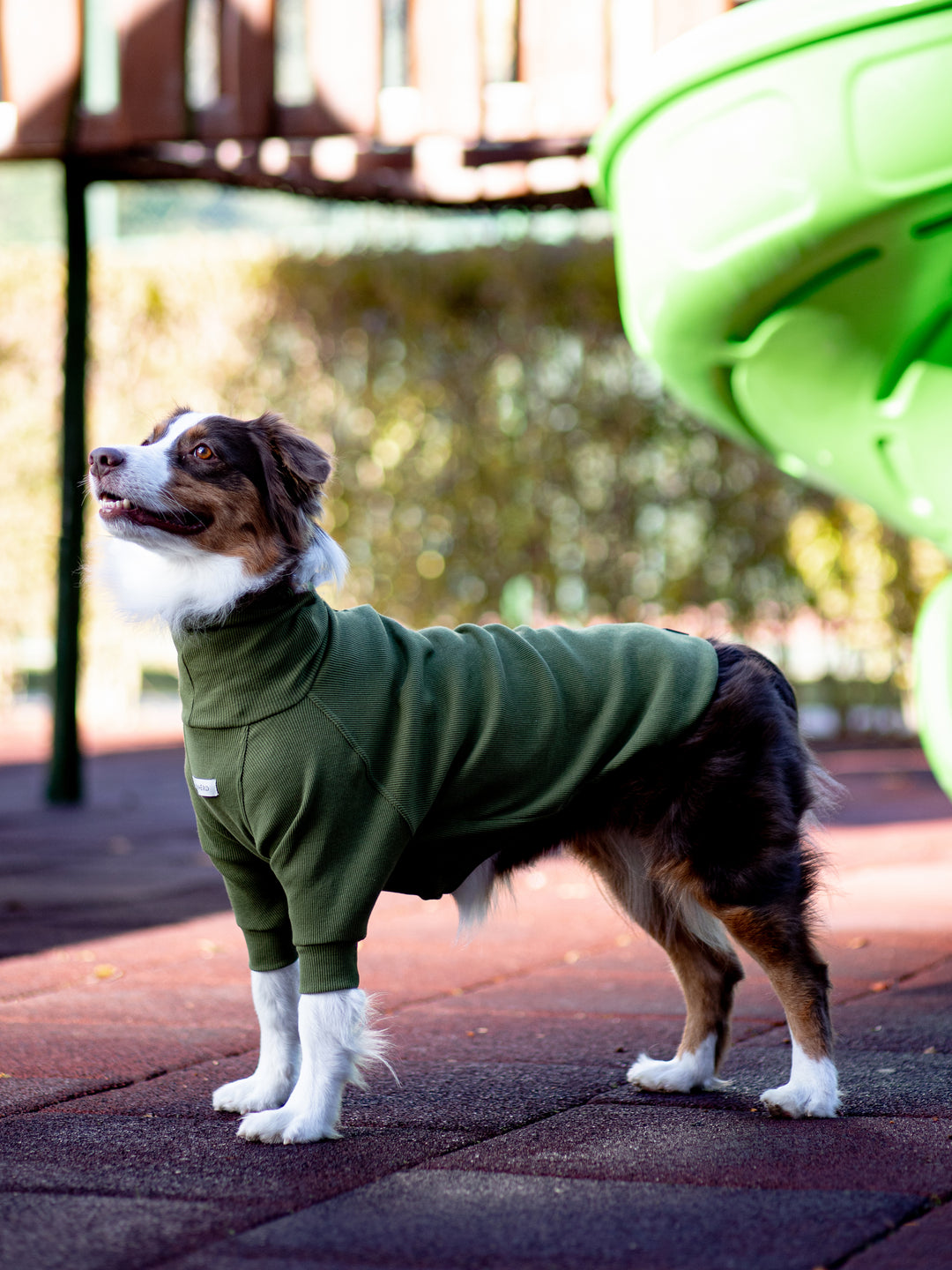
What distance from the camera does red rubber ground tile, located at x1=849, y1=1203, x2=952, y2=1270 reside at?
6.84ft

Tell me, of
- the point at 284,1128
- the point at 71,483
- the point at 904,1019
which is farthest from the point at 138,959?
the point at 71,483

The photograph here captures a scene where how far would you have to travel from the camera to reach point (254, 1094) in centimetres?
311

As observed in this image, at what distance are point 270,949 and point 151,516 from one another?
3.17 feet

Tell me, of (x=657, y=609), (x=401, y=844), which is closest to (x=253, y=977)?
(x=401, y=844)

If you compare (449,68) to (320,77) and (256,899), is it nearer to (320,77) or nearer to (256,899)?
(320,77)

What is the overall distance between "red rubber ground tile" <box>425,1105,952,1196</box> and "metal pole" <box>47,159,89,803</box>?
623cm

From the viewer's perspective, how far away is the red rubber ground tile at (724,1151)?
2551 millimetres

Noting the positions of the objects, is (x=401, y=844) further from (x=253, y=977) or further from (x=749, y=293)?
(x=749, y=293)

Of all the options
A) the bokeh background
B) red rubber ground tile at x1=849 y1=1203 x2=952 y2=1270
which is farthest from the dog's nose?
the bokeh background

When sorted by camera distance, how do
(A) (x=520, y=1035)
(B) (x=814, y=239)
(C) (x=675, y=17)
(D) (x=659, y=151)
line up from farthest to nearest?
(C) (x=675, y=17) < (D) (x=659, y=151) < (B) (x=814, y=239) < (A) (x=520, y=1035)

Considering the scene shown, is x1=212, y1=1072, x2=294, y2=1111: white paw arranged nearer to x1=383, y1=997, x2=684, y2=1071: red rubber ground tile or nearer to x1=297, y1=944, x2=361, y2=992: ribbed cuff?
x1=297, y1=944, x2=361, y2=992: ribbed cuff

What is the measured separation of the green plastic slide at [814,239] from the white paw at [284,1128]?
2783 millimetres

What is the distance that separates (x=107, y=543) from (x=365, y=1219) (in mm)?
1645

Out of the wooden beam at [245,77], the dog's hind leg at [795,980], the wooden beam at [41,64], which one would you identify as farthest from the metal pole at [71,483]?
the dog's hind leg at [795,980]
